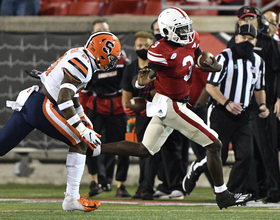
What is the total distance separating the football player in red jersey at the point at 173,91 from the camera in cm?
575

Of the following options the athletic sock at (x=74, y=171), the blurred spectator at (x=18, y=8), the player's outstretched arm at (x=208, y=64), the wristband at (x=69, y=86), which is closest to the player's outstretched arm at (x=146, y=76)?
the player's outstretched arm at (x=208, y=64)

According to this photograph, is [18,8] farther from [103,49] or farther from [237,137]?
[103,49]

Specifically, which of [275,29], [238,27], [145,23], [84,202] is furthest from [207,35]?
[84,202]

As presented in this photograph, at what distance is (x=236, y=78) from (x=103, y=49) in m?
1.60

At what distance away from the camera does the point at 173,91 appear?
5.94 meters

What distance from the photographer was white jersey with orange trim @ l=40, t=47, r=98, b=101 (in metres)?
5.42

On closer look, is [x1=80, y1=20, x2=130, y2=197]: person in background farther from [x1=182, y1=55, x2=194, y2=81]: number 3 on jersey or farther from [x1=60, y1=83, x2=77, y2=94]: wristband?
[x1=60, y1=83, x2=77, y2=94]: wristband

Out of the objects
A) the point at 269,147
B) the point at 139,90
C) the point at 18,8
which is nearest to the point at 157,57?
the point at 139,90

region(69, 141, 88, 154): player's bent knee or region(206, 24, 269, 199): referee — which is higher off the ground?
region(206, 24, 269, 199): referee

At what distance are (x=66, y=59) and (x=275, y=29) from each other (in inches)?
125

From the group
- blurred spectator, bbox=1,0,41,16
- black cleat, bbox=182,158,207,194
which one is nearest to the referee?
black cleat, bbox=182,158,207,194

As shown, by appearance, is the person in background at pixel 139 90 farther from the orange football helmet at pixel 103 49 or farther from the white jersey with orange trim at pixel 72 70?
the white jersey with orange trim at pixel 72 70

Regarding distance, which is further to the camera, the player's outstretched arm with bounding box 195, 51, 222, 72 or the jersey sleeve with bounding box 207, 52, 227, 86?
the jersey sleeve with bounding box 207, 52, 227, 86

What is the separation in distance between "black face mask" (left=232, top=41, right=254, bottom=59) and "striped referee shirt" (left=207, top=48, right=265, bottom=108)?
5 cm
